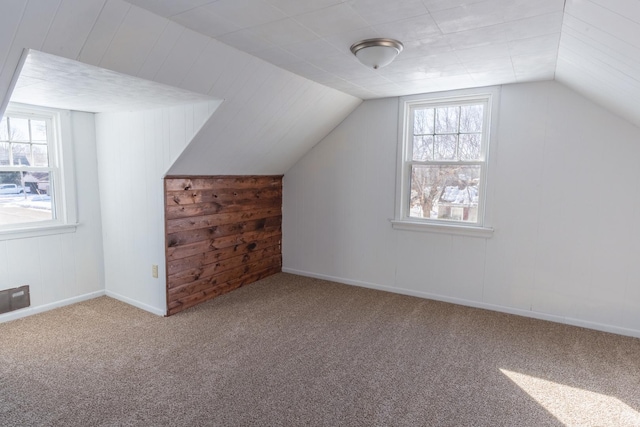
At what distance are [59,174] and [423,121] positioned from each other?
3646 millimetres

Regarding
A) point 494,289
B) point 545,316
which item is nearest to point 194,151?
point 494,289

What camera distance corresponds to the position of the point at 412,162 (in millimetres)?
3916

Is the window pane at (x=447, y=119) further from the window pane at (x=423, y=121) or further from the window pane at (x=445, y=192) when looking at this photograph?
the window pane at (x=445, y=192)

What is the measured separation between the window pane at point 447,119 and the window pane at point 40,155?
150 inches

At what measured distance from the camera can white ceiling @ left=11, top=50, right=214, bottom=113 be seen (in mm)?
1991

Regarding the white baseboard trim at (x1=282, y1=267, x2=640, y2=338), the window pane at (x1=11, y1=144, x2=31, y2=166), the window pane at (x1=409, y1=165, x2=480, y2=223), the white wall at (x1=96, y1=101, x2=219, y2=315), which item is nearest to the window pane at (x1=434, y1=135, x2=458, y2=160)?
the window pane at (x1=409, y1=165, x2=480, y2=223)

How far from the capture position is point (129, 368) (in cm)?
248

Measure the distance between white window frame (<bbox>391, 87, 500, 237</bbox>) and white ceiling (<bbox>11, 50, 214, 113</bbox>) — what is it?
2.09 m

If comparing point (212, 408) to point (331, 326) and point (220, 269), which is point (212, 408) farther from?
point (220, 269)

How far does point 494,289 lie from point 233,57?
310 cm

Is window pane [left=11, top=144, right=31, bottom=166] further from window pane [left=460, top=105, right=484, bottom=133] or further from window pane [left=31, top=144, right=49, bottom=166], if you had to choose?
window pane [left=460, top=105, right=484, bottom=133]

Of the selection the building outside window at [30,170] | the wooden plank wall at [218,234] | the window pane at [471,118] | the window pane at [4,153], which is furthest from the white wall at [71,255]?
the window pane at [471,118]

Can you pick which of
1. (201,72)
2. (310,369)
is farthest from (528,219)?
(201,72)

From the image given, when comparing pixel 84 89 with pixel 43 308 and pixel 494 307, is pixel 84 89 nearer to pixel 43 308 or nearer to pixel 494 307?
pixel 43 308
